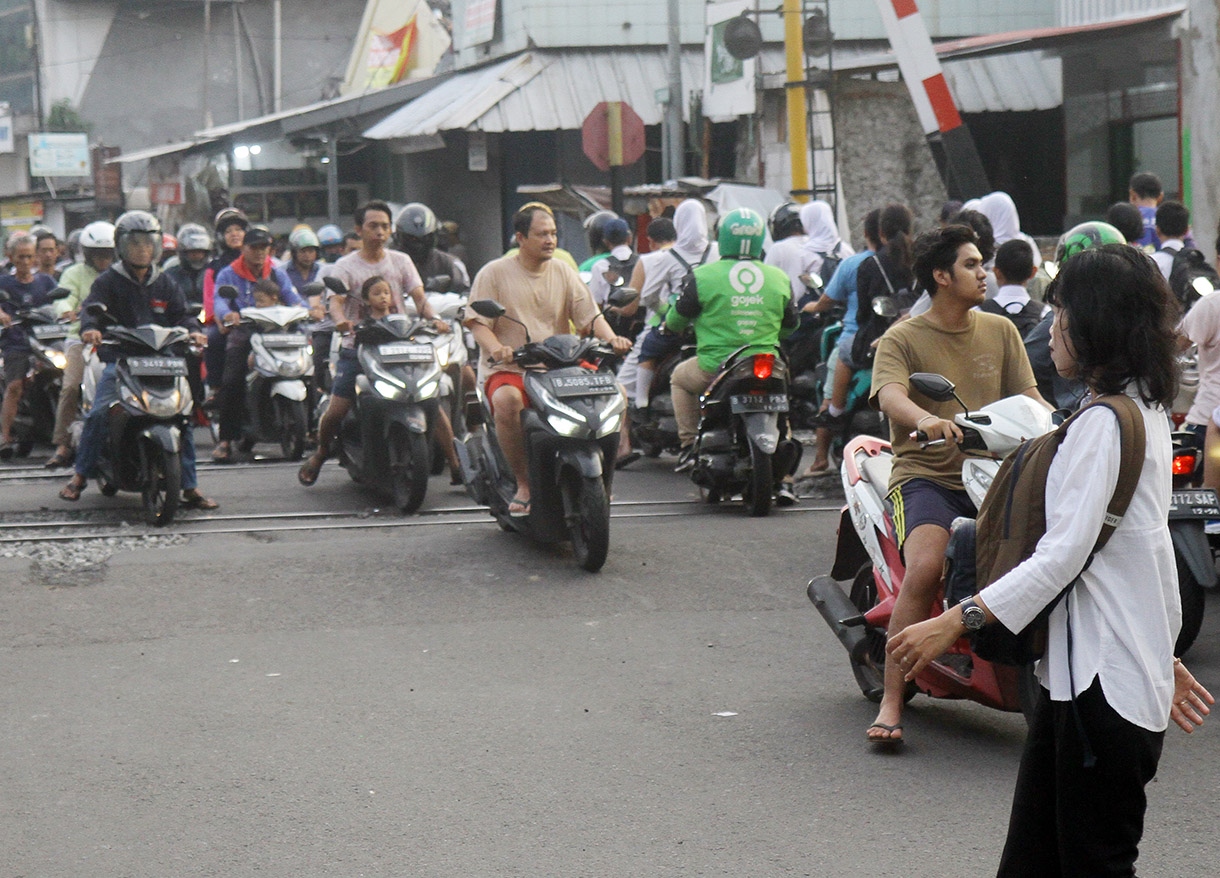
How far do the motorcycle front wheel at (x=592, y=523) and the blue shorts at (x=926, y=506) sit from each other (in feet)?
9.08

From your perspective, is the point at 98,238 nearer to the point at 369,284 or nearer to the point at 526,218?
the point at 369,284

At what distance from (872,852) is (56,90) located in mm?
45890

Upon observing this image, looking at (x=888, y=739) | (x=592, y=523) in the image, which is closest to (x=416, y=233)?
(x=592, y=523)

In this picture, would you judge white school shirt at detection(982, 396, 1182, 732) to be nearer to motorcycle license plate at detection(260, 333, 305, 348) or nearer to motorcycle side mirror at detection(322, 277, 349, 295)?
motorcycle side mirror at detection(322, 277, 349, 295)

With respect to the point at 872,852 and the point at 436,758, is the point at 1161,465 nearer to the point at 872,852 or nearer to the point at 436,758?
the point at 872,852

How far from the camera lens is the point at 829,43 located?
18172 mm

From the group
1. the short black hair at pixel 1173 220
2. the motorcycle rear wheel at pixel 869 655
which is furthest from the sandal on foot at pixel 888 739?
the short black hair at pixel 1173 220

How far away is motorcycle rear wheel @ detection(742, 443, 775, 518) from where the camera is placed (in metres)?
9.25

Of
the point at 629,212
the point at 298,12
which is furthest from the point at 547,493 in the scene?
the point at 298,12

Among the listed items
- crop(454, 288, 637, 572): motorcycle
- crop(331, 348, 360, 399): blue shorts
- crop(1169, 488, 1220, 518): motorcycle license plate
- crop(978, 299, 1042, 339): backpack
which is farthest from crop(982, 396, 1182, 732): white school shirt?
crop(331, 348, 360, 399): blue shorts

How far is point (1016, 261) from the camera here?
786 cm

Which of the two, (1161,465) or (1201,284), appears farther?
(1201,284)

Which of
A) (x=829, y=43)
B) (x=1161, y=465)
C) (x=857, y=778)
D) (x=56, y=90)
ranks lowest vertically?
(x=857, y=778)

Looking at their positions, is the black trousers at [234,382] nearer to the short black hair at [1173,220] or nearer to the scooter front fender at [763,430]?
the scooter front fender at [763,430]
